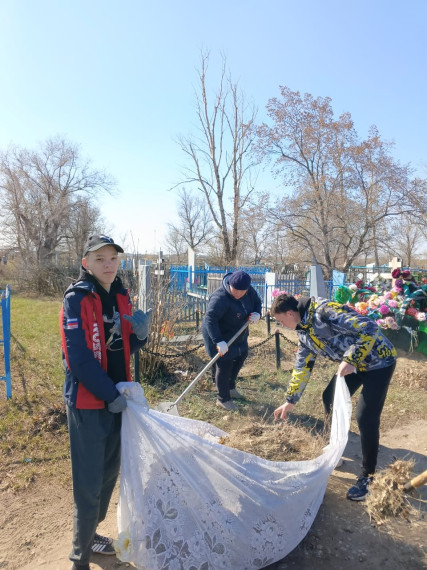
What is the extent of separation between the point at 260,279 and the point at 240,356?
30.4 ft

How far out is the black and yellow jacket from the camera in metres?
2.60

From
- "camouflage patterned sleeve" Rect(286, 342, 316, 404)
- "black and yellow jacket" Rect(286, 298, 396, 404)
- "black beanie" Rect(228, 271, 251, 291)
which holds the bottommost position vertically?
"camouflage patterned sleeve" Rect(286, 342, 316, 404)

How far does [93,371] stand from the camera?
1898 millimetres

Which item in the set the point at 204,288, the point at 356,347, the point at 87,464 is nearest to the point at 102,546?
the point at 87,464

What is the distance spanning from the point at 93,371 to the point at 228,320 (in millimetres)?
2665

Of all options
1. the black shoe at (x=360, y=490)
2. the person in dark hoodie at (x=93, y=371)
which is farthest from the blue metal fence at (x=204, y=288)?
the person in dark hoodie at (x=93, y=371)

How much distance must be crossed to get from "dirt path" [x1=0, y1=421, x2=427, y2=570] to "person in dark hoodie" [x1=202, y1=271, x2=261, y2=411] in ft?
5.53

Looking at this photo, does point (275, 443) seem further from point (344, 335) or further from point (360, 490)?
point (344, 335)

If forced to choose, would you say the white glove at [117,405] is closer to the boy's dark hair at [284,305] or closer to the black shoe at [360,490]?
the boy's dark hair at [284,305]

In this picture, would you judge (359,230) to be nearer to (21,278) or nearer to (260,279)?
(260,279)

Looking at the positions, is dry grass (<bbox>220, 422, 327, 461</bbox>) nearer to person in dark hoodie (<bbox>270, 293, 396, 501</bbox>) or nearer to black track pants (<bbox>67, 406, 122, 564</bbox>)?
person in dark hoodie (<bbox>270, 293, 396, 501</bbox>)

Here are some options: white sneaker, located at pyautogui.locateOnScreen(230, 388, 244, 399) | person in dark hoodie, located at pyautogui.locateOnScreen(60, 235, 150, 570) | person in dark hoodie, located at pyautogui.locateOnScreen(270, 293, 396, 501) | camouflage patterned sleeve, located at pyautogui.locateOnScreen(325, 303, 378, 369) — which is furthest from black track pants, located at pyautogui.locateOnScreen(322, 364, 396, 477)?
white sneaker, located at pyautogui.locateOnScreen(230, 388, 244, 399)

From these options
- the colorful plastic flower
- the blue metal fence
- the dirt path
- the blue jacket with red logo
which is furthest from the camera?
the blue metal fence

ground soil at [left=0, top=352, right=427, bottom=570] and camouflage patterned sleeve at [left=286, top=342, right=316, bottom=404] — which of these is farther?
camouflage patterned sleeve at [left=286, top=342, right=316, bottom=404]
